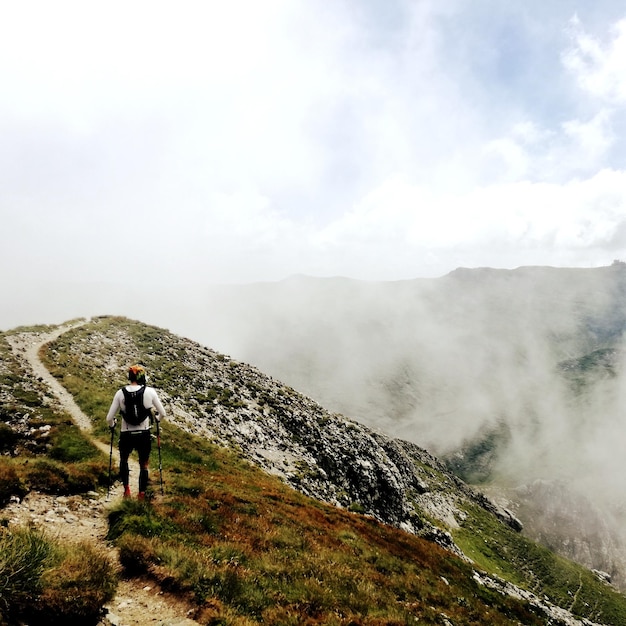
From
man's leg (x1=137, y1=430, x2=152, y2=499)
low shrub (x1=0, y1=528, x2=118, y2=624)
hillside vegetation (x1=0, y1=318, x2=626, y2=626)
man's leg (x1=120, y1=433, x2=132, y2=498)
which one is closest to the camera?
low shrub (x1=0, y1=528, x2=118, y2=624)

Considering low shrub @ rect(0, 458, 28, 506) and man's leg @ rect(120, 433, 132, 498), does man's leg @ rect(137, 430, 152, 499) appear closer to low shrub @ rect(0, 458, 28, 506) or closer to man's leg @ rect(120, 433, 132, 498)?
man's leg @ rect(120, 433, 132, 498)

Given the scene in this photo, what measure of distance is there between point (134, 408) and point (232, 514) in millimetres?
7237

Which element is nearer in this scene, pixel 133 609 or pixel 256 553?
pixel 133 609

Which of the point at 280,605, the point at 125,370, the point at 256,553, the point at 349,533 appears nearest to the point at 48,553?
the point at 280,605

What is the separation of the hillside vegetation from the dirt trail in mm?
381

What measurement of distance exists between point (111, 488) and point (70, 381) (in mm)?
25353

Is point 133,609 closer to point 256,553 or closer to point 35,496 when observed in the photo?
point 256,553

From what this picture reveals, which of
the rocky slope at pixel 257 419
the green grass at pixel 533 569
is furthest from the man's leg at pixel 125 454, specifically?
the green grass at pixel 533 569

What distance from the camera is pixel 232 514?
59.5 feet

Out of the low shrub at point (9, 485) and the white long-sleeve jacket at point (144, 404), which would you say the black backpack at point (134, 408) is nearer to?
the white long-sleeve jacket at point (144, 404)

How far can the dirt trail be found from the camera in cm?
912

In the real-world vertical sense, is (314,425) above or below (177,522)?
below

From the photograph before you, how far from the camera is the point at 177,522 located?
1467 centimetres

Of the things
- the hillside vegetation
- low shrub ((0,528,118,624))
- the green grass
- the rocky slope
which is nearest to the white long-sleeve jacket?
the hillside vegetation
